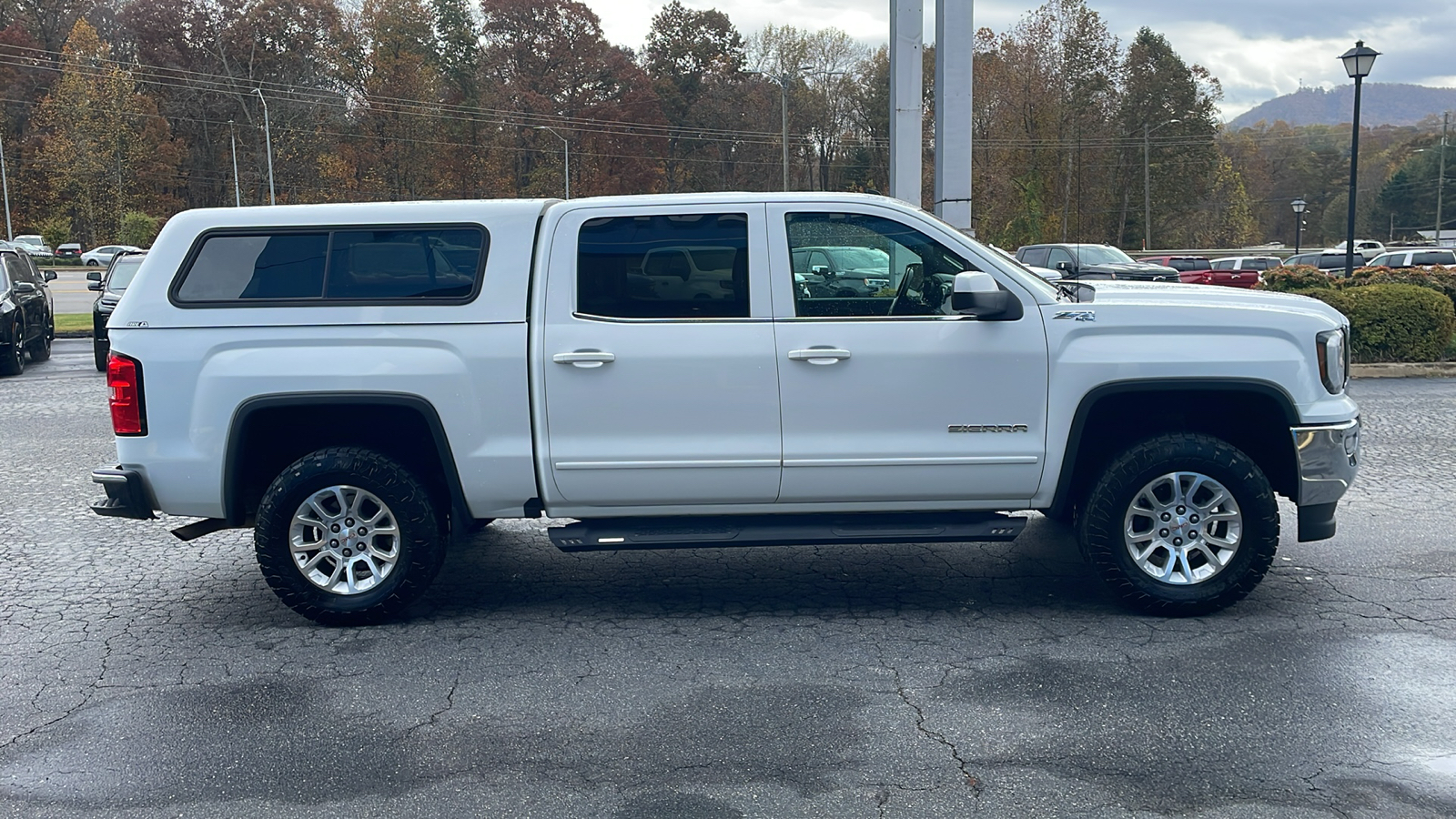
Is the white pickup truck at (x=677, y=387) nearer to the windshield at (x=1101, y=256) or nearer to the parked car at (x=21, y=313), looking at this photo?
the parked car at (x=21, y=313)

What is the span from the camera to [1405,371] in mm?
14836

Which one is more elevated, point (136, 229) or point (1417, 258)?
point (136, 229)

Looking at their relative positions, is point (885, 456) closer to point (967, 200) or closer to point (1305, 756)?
point (1305, 756)

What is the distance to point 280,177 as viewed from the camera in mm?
75125

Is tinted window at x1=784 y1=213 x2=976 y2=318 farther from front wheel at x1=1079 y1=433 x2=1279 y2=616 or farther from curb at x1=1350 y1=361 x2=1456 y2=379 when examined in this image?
curb at x1=1350 y1=361 x2=1456 y2=379

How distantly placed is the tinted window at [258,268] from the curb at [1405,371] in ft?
44.7

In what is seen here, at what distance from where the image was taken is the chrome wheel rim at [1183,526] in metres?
5.22

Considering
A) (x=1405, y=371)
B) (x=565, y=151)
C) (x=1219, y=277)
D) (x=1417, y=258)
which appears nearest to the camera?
(x=1405, y=371)

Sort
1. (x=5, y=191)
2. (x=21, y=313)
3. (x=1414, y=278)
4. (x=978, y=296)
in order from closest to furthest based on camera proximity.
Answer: (x=978, y=296) → (x=21, y=313) → (x=1414, y=278) → (x=5, y=191)

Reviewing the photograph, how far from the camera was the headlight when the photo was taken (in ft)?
17.1

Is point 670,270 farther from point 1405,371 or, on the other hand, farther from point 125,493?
point 1405,371

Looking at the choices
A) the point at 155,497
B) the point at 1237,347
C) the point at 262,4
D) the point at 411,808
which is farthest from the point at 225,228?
the point at 262,4

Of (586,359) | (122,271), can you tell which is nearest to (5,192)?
(122,271)

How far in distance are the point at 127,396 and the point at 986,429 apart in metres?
3.85
